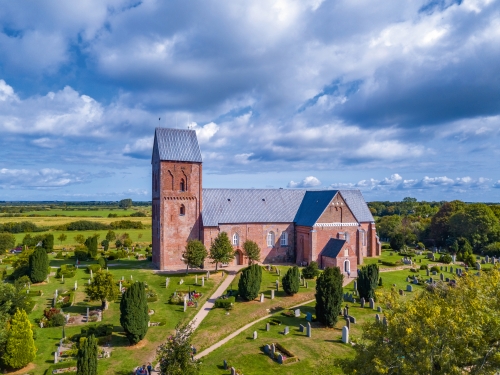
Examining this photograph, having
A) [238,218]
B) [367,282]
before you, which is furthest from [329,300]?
[238,218]

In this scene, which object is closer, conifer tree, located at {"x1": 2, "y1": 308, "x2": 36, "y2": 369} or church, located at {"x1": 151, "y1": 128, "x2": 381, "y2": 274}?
conifer tree, located at {"x1": 2, "y1": 308, "x2": 36, "y2": 369}

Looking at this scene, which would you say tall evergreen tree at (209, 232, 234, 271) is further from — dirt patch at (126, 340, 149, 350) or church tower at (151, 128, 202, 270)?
dirt patch at (126, 340, 149, 350)

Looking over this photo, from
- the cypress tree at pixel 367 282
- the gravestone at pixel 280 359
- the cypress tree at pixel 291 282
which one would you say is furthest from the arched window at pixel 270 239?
the gravestone at pixel 280 359

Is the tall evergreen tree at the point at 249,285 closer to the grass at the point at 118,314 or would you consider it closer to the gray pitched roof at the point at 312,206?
the grass at the point at 118,314

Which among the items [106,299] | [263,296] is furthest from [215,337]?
[106,299]

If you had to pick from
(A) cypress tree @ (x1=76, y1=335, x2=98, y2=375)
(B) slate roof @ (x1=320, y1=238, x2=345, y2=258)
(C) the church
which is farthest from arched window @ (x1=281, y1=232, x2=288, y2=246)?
(A) cypress tree @ (x1=76, y1=335, x2=98, y2=375)

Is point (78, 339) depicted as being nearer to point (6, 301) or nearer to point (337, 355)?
point (6, 301)
